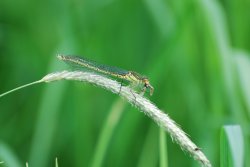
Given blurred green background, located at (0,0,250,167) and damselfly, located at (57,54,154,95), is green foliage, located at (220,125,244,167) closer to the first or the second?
damselfly, located at (57,54,154,95)

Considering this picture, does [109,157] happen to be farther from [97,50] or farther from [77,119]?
[97,50]

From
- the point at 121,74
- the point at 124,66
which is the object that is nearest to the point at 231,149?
the point at 121,74

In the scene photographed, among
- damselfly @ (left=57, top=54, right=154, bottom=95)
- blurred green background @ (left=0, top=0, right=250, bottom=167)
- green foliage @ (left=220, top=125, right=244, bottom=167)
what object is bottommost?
green foliage @ (left=220, top=125, right=244, bottom=167)

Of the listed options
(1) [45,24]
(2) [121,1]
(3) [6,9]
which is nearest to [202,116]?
(2) [121,1]

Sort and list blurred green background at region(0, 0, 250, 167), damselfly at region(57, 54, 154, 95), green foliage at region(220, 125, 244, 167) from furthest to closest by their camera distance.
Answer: blurred green background at region(0, 0, 250, 167) → damselfly at region(57, 54, 154, 95) → green foliage at region(220, 125, 244, 167)

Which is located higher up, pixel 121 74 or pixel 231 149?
pixel 121 74

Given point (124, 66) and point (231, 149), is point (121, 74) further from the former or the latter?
point (124, 66)

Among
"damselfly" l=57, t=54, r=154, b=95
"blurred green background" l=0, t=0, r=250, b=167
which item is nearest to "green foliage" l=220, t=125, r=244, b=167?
"damselfly" l=57, t=54, r=154, b=95

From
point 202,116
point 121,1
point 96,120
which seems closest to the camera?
point 202,116

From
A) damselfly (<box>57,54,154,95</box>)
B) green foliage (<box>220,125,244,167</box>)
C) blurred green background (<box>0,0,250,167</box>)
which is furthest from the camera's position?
blurred green background (<box>0,0,250,167</box>)
